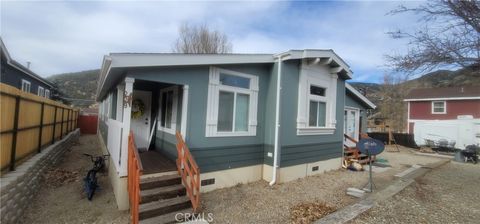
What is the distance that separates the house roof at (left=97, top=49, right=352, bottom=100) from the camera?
4.43 metres

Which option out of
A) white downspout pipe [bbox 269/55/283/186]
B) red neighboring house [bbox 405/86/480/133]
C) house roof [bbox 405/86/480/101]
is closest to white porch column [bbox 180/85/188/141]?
white downspout pipe [bbox 269/55/283/186]

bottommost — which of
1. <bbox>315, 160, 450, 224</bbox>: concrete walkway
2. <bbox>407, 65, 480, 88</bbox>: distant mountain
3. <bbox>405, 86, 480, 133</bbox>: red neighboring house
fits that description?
<bbox>315, 160, 450, 224</bbox>: concrete walkway

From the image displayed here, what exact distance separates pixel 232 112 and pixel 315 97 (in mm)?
3003

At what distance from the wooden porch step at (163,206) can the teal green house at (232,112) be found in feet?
3.04

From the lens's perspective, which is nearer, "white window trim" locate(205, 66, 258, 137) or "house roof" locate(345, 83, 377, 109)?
"white window trim" locate(205, 66, 258, 137)

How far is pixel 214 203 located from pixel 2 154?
380 cm

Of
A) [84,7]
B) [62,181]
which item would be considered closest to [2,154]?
[62,181]

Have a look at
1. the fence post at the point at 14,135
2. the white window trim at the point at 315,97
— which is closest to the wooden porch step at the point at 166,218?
the fence post at the point at 14,135

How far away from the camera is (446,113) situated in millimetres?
20812

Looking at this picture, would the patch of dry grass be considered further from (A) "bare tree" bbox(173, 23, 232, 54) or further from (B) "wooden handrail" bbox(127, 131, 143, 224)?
(A) "bare tree" bbox(173, 23, 232, 54)

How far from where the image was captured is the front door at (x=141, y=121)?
7.61 meters

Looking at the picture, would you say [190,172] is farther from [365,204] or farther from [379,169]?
[379,169]

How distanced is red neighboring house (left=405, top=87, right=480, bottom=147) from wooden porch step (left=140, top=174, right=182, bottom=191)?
708 inches

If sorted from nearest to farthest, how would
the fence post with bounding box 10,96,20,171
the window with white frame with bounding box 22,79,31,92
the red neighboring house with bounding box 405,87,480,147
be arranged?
the fence post with bounding box 10,96,20,171 → the window with white frame with bounding box 22,79,31,92 → the red neighboring house with bounding box 405,87,480,147
